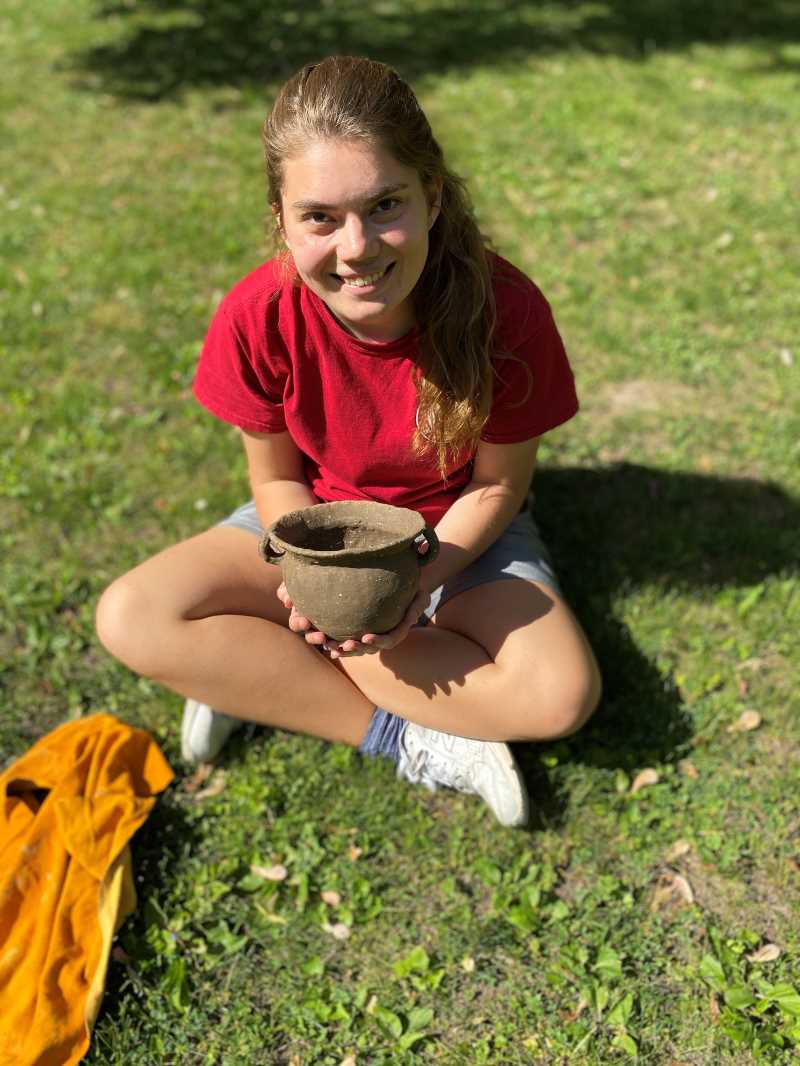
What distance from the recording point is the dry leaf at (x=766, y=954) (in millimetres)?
2412

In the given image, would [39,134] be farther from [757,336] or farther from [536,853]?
[536,853]

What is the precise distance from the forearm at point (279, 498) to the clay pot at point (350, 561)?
13.8 inches

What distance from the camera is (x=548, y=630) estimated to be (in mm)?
2625

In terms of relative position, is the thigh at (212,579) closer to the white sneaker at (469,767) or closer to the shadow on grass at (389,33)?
the white sneaker at (469,767)

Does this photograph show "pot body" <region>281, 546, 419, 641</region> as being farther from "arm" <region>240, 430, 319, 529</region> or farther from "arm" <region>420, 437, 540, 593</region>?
"arm" <region>240, 430, 319, 529</region>

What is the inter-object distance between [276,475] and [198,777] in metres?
0.94

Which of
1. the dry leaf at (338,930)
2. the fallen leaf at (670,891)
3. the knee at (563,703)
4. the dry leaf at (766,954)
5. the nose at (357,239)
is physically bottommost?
the dry leaf at (338,930)

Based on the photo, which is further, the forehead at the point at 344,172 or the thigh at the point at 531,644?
the thigh at the point at 531,644

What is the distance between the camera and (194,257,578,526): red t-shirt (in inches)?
99.4

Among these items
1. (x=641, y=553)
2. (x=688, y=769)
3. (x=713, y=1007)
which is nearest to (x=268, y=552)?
(x=688, y=769)

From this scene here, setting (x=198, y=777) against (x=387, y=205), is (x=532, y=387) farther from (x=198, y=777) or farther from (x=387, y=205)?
(x=198, y=777)

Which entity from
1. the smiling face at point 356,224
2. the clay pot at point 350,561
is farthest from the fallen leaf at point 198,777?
the smiling face at point 356,224

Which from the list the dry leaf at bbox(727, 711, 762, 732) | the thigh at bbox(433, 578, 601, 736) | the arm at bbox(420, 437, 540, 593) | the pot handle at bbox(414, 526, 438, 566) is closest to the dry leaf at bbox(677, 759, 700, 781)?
the dry leaf at bbox(727, 711, 762, 732)

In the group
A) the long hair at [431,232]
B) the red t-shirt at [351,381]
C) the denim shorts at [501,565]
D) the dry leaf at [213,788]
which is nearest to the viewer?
the long hair at [431,232]
